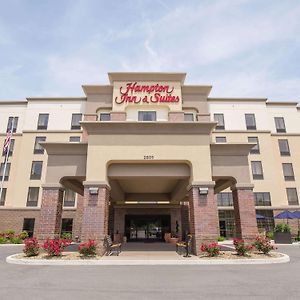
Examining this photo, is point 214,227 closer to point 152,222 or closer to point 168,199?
point 168,199

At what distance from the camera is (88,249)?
518 inches

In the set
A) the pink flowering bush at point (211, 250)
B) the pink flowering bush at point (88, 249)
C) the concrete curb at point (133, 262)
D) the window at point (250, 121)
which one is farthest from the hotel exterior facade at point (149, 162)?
the concrete curb at point (133, 262)

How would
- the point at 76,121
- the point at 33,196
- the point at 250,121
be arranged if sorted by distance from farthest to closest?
the point at 250,121 → the point at 76,121 → the point at 33,196

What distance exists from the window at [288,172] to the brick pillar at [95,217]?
100 feet

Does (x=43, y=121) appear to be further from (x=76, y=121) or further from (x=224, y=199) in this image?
(x=224, y=199)

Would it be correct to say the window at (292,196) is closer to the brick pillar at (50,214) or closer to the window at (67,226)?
the window at (67,226)

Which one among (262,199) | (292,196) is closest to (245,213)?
(262,199)

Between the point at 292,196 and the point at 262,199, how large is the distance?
477 cm

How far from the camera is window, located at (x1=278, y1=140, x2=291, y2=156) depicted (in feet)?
122

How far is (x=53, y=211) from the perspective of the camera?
49.8 ft
